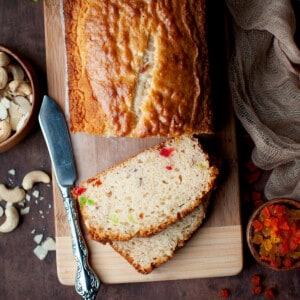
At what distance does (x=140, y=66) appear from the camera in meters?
2.62

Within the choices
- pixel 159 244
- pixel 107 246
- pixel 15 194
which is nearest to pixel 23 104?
pixel 15 194

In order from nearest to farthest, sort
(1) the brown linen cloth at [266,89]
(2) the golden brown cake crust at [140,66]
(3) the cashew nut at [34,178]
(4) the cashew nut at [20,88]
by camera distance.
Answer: (2) the golden brown cake crust at [140,66] < (1) the brown linen cloth at [266,89] < (4) the cashew nut at [20,88] < (3) the cashew nut at [34,178]

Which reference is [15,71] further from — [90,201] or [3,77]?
[90,201]

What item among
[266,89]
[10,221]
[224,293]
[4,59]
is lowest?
[224,293]

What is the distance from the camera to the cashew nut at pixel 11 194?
10.9 ft

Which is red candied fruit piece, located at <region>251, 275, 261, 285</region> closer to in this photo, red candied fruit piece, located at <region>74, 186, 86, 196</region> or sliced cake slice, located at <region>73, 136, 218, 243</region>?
sliced cake slice, located at <region>73, 136, 218, 243</region>

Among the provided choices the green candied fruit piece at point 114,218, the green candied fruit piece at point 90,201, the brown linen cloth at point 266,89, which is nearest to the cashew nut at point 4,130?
the green candied fruit piece at point 90,201

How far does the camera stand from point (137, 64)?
2605 mm

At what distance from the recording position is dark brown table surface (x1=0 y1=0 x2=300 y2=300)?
3.33m

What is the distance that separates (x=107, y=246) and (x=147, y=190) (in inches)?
17.0

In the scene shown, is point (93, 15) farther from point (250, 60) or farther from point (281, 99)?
point (281, 99)

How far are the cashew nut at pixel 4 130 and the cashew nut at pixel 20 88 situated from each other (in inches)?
7.4

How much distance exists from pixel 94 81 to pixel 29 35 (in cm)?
90

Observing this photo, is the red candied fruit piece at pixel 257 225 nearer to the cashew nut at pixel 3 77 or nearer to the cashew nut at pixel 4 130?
the cashew nut at pixel 4 130
